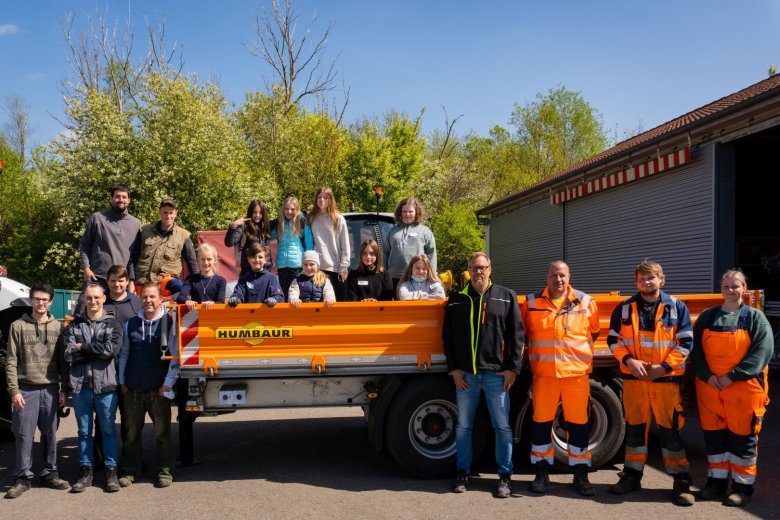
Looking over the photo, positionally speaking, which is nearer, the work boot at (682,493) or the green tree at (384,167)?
the work boot at (682,493)

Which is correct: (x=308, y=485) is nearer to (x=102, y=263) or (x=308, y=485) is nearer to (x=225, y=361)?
(x=225, y=361)

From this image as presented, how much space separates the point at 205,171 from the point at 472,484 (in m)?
15.7

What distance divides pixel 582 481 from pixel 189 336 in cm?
328

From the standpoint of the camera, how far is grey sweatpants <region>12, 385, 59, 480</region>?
505 centimetres

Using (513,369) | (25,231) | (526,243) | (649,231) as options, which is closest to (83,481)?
(513,369)

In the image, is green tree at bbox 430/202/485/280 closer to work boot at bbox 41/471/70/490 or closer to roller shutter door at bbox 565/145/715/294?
roller shutter door at bbox 565/145/715/294

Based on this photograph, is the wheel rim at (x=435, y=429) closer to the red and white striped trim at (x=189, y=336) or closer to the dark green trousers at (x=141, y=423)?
the red and white striped trim at (x=189, y=336)

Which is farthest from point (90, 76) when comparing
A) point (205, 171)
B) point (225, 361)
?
point (225, 361)

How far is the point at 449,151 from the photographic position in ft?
144

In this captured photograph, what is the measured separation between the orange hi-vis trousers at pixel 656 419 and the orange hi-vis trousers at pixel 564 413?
1.12 feet

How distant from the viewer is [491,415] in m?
4.99

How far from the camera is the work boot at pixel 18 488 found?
193 inches

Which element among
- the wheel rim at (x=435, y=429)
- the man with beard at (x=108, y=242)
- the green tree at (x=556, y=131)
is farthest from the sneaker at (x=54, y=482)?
the green tree at (x=556, y=131)

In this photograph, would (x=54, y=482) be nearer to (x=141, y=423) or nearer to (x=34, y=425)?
(x=34, y=425)
